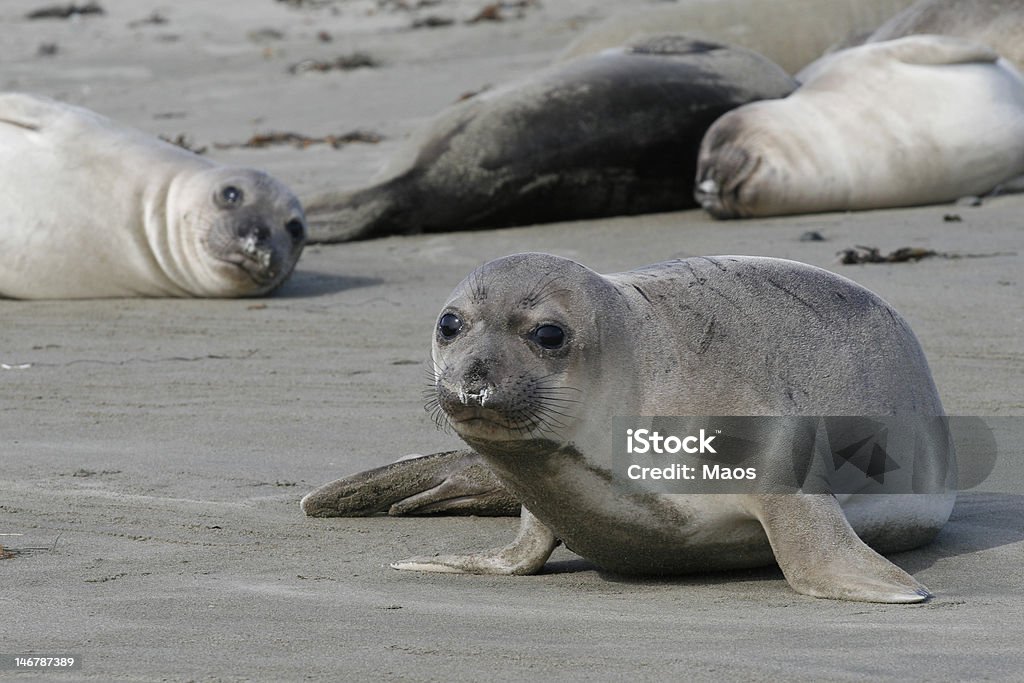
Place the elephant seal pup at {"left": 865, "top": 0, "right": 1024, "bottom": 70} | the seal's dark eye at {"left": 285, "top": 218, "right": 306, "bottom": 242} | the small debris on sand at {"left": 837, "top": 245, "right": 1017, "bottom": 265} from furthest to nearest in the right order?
the elephant seal pup at {"left": 865, "top": 0, "right": 1024, "bottom": 70} < the seal's dark eye at {"left": 285, "top": 218, "right": 306, "bottom": 242} < the small debris on sand at {"left": 837, "top": 245, "right": 1017, "bottom": 265}

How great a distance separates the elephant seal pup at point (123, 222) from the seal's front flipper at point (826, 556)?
15.3 feet

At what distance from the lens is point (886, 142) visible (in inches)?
368

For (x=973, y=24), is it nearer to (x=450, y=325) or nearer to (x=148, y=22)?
(x=450, y=325)

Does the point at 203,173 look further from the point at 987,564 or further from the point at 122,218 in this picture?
the point at 987,564

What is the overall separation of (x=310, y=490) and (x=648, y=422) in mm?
1292

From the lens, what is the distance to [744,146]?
30.8 feet

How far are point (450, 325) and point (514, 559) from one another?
60cm

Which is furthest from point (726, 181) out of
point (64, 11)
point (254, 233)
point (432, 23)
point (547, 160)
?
point (64, 11)

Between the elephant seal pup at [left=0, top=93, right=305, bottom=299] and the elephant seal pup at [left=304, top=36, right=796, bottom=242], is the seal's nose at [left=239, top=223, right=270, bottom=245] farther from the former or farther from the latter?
the elephant seal pup at [left=304, top=36, right=796, bottom=242]

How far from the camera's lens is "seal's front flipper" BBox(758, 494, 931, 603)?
3.50 metres

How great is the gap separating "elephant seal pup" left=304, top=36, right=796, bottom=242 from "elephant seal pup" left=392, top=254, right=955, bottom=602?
218 inches

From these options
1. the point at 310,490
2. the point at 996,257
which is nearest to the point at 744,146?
the point at 996,257

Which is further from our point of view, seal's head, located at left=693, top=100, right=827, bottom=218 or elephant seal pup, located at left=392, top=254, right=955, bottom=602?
seal's head, located at left=693, top=100, right=827, bottom=218

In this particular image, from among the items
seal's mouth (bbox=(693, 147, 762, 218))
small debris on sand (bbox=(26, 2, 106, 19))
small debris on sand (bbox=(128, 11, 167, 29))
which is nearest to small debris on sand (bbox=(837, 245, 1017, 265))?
seal's mouth (bbox=(693, 147, 762, 218))
